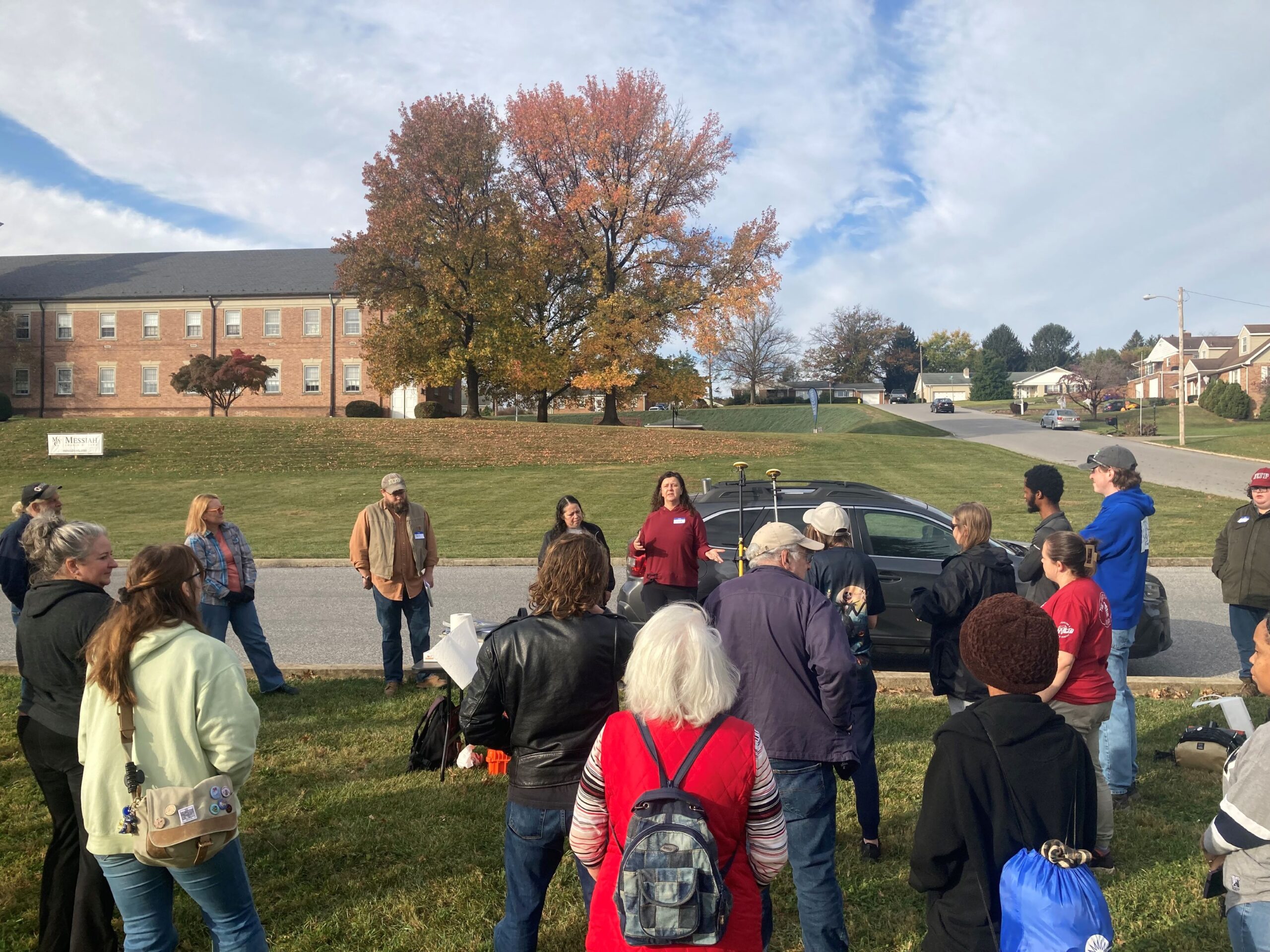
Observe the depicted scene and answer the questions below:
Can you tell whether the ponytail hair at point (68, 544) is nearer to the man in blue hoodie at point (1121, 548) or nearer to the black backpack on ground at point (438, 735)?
the black backpack on ground at point (438, 735)

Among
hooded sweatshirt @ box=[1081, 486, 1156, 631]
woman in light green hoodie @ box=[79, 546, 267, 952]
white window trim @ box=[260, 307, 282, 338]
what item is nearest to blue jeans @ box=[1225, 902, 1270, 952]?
hooded sweatshirt @ box=[1081, 486, 1156, 631]

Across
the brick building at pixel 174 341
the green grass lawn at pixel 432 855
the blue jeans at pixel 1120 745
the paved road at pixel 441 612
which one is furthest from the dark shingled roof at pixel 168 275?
the blue jeans at pixel 1120 745

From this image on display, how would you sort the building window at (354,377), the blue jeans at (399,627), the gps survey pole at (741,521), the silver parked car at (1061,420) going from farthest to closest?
the silver parked car at (1061,420), the building window at (354,377), the blue jeans at (399,627), the gps survey pole at (741,521)

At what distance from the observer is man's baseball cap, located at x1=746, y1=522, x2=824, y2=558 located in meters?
3.52

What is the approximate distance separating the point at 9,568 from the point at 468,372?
3351 cm

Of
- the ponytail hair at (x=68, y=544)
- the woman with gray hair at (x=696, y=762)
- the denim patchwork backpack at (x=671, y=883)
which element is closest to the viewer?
the denim patchwork backpack at (x=671, y=883)

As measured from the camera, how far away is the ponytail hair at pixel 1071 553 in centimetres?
416

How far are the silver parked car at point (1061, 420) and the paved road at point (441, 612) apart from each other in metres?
42.2

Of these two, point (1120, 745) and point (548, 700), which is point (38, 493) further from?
point (1120, 745)

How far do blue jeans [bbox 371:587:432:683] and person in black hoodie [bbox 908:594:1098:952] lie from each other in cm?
547

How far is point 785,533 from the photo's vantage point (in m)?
3.54

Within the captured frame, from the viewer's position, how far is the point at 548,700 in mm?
3080

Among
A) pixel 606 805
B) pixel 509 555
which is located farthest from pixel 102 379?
pixel 606 805

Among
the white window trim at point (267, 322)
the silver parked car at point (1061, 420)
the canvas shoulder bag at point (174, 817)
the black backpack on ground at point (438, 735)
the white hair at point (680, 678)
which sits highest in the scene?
the white window trim at point (267, 322)
